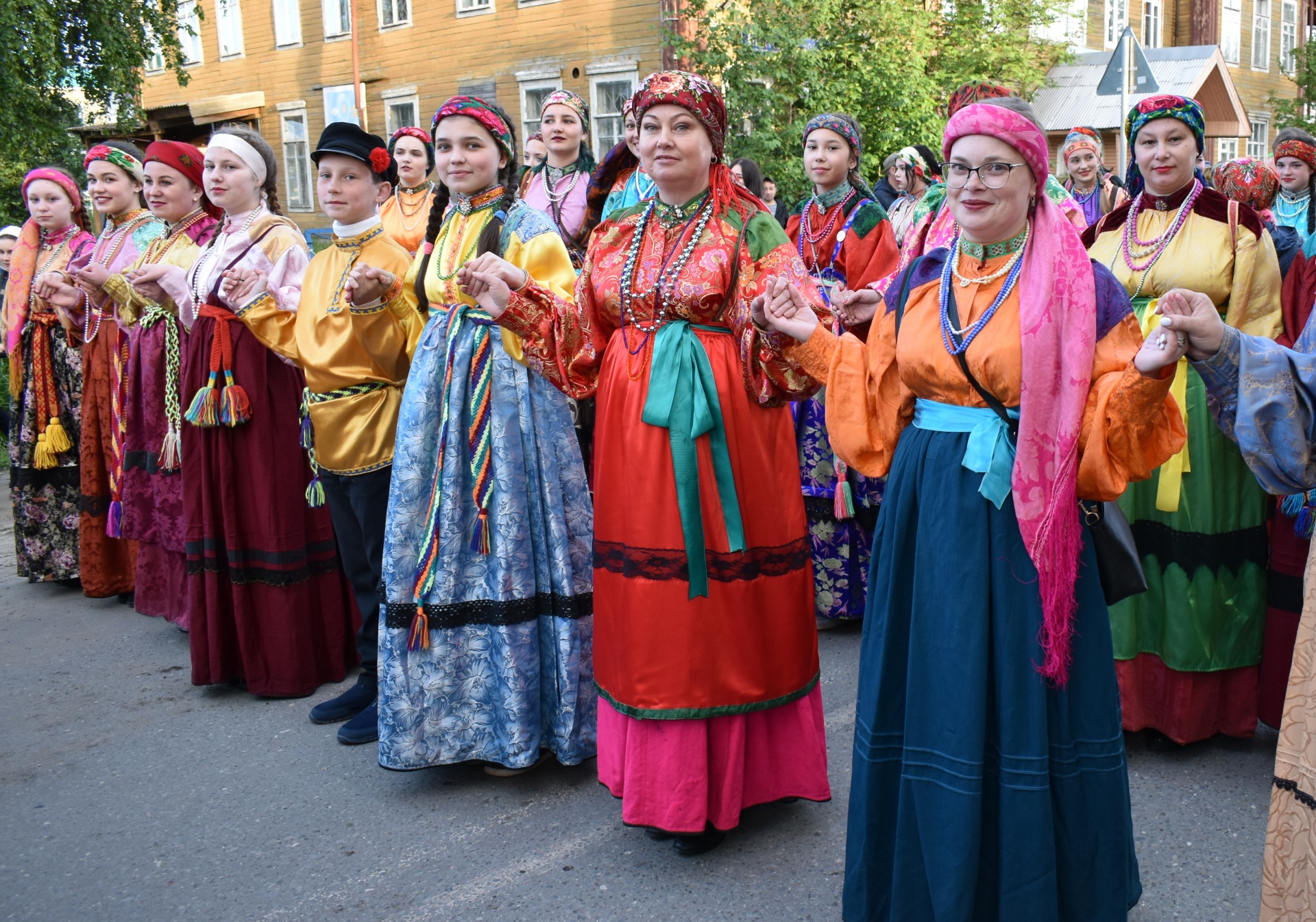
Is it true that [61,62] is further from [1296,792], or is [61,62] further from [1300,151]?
[1296,792]

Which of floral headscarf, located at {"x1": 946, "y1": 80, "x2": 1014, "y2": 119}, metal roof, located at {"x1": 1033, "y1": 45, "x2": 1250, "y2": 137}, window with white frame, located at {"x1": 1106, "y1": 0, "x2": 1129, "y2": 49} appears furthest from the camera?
window with white frame, located at {"x1": 1106, "y1": 0, "x2": 1129, "y2": 49}

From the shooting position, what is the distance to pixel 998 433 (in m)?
2.35

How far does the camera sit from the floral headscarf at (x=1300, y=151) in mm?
6160

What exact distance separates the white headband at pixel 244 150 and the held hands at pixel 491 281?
178cm

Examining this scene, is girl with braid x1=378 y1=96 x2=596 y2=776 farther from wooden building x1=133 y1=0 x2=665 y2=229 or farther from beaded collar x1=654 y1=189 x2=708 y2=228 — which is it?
wooden building x1=133 y1=0 x2=665 y2=229

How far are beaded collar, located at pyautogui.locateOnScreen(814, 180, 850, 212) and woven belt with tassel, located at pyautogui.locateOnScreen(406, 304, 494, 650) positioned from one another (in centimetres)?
227

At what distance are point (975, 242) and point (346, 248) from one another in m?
2.52

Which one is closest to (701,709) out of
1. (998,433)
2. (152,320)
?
(998,433)

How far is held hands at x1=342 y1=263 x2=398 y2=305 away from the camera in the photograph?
A: 3.63 meters

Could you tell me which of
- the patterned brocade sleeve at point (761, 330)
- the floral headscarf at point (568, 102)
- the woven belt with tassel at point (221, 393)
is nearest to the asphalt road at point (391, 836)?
the woven belt with tassel at point (221, 393)

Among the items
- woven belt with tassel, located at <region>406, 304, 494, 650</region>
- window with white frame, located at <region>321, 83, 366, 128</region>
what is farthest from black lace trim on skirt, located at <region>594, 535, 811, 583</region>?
window with white frame, located at <region>321, 83, 366, 128</region>

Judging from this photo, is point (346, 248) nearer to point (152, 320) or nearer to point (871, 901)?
point (152, 320)

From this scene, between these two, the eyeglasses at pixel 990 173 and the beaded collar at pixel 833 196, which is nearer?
the eyeglasses at pixel 990 173

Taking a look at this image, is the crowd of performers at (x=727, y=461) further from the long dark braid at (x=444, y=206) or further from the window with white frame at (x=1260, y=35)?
the window with white frame at (x=1260, y=35)
